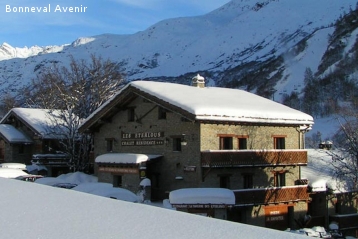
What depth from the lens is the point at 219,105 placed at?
26.5 metres

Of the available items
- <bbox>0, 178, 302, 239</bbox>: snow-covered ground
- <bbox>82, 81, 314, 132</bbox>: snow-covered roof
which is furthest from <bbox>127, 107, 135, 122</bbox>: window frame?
<bbox>0, 178, 302, 239</bbox>: snow-covered ground

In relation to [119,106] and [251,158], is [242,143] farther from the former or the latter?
[119,106]

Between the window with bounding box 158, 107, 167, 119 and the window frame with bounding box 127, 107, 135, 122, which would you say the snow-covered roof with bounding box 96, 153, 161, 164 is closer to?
the window with bounding box 158, 107, 167, 119

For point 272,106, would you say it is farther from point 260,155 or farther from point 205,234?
point 205,234

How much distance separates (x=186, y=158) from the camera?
87.1ft

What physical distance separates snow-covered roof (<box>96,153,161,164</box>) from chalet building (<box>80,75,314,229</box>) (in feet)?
0.18

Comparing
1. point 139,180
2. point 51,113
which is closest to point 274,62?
point 51,113

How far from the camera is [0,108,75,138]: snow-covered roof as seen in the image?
41.0 meters

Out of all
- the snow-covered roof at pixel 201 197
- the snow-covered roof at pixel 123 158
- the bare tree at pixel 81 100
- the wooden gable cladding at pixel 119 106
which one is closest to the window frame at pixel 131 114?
the wooden gable cladding at pixel 119 106

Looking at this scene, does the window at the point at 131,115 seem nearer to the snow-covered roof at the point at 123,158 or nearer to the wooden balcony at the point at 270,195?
the snow-covered roof at the point at 123,158

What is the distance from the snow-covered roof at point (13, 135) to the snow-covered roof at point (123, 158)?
47.4 ft

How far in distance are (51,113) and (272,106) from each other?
18.9m

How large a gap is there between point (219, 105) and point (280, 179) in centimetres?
640

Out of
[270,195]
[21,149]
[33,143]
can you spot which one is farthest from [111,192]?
[21,149]
